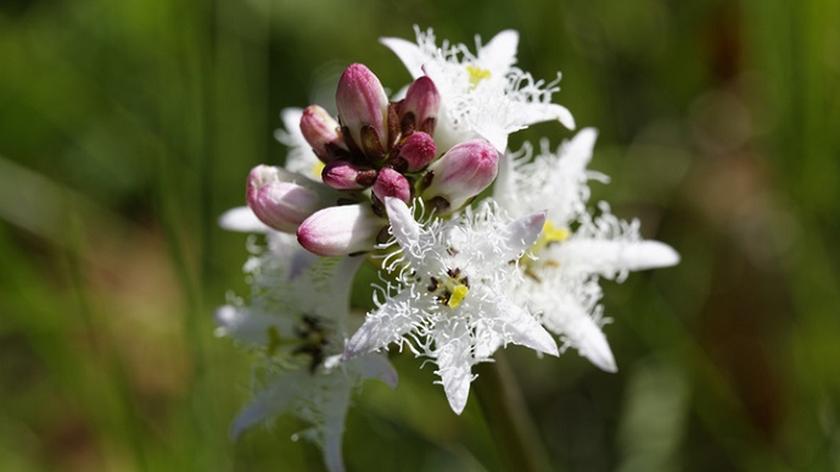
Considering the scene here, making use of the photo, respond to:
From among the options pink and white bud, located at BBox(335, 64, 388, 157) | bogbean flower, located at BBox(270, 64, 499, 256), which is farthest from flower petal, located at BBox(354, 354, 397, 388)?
pink and white bud, located at BBox(335, 64, 388, 157)

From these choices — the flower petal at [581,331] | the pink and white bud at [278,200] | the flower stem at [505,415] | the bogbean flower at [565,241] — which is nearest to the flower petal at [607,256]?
the bogbean flower at [565,241]

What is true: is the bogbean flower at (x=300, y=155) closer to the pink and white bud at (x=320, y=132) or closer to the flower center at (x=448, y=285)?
the pink and white bud at (x=320, y=132)

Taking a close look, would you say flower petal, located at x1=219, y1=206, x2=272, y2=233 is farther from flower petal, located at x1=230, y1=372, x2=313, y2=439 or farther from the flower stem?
the flower stem

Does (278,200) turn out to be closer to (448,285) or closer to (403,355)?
(448,285)

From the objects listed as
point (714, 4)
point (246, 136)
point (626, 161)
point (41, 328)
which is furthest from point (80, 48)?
point (714, 4)

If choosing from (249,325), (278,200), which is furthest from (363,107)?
(249,325)
